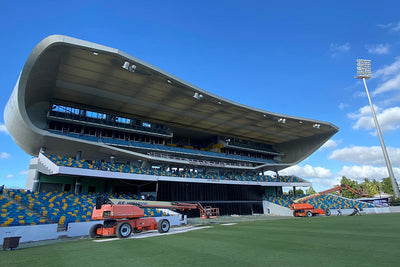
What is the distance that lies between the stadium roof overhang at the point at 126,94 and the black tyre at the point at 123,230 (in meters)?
16.4

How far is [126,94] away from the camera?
30766mm

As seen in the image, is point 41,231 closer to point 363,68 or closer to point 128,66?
point 128,66

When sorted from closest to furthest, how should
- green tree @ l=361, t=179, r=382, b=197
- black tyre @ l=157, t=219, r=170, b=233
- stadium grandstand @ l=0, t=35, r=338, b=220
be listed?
1. black tyre @ l=157, t=219, r=170, b=233
2. stadium grandstand @ l=0, t=35, r=338, b=220
3. green tree @ l=361, t=179, r=382, b=197

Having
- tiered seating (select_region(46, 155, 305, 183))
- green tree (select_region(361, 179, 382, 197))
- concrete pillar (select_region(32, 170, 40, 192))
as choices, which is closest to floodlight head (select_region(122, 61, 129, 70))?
tiered seating (select_region(46, 155, 305, 183))

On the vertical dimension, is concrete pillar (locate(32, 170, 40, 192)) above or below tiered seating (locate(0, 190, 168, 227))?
above

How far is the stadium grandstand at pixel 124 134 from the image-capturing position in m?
23.0

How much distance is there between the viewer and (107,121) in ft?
114

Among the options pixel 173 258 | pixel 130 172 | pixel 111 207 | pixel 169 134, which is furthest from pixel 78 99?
pixel 173 258

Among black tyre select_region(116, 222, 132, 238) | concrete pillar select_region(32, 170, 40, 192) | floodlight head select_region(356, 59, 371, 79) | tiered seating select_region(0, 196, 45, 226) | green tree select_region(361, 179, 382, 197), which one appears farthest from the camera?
green tree select_region(361, 179, 382, 197)

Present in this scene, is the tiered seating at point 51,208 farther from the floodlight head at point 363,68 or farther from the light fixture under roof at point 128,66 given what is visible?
the floodlight head at point 363,68

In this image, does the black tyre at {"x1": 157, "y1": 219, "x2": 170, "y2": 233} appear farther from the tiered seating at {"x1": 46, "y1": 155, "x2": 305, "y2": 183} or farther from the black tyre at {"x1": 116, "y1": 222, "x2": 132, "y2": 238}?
the tiered seating at {"x1": 46, "y1": 155, "x2": 305, "y2": 183}

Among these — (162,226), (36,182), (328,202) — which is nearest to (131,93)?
(36,182)

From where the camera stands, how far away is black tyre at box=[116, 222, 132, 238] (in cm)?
1330

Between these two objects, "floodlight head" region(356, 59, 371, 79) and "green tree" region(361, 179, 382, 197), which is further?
"green tree" region(361, 179, 382, 197)
